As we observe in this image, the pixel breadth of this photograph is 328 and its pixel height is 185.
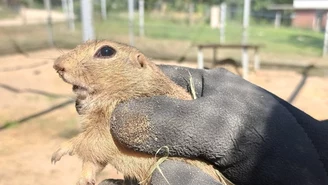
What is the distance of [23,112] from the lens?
18.8 feet

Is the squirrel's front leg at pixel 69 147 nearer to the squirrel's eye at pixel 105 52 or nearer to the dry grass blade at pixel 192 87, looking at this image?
the squirrel's eye at pixel 105 52

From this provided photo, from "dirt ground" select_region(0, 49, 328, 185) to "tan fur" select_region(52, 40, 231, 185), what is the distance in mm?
292

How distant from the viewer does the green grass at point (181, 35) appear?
521 inches

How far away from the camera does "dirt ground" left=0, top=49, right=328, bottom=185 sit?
11.9 ft

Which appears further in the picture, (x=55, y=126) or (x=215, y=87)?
(x=55, y=126)

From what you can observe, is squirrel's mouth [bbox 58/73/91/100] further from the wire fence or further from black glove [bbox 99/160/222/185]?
the wire fence

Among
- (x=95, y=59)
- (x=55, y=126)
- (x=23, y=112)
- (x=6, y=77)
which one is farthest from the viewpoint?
(x=6, y=77)

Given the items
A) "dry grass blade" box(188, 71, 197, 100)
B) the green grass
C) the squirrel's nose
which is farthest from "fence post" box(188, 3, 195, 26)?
the squirrel's nose

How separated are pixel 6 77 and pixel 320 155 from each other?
311 inches

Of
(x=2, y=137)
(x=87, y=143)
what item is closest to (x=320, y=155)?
(x=87, y=143)

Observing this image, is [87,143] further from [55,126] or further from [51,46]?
[51,46]

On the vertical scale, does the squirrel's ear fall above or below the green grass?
above

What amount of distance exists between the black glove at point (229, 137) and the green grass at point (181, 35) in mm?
10132

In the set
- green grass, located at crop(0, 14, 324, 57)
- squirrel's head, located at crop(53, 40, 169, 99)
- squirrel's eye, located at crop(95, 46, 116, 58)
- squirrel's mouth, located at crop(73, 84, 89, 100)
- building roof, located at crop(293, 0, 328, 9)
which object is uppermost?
squirrel's eye, located at crop(95, 46, 116, 58)
